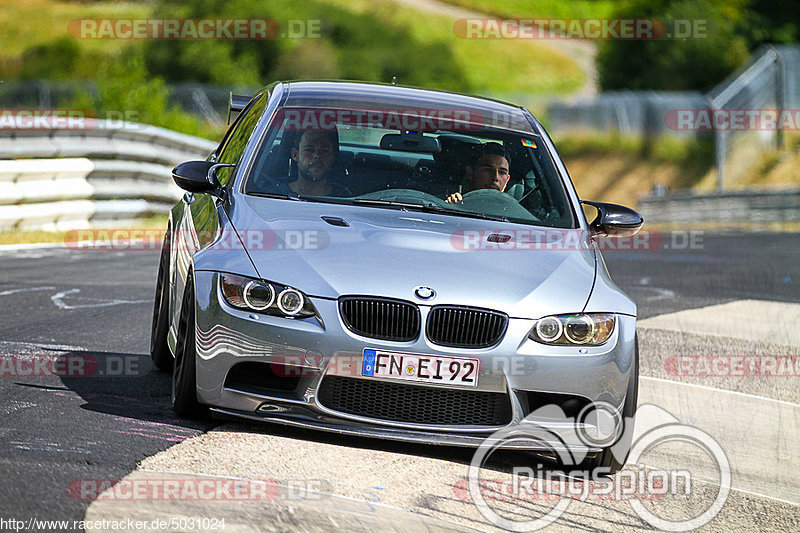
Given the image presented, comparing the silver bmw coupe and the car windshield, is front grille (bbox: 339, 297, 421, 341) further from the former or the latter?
the car windshield

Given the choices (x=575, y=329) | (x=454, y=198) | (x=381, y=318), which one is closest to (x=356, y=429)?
(x=381, y=318)

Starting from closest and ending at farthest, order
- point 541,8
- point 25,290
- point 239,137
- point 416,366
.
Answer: point 416,366, point 239,137, point 25,290, point 541,8

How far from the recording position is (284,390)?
17.3 ft

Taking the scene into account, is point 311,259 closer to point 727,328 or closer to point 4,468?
point 4,468

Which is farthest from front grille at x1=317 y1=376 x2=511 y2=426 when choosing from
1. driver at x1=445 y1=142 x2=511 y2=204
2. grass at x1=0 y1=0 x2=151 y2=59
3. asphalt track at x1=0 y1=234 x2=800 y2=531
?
grass at x1=0 y1=0 x2=151 y2=59

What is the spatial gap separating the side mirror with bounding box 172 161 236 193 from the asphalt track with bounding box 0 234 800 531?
1.01 m

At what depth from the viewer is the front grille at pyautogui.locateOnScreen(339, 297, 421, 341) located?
17.0 feet

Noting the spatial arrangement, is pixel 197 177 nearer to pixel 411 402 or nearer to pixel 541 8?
pixel 411 402

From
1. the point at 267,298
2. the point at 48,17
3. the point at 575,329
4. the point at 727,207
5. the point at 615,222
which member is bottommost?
the point at 727,207

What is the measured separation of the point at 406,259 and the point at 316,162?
114 cm

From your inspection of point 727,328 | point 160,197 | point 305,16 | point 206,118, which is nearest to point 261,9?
point 305,16

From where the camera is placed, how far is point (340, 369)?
5.16 metres

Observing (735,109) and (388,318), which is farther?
(735,109)

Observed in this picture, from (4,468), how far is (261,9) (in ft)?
243
